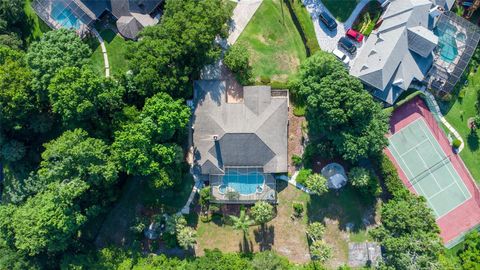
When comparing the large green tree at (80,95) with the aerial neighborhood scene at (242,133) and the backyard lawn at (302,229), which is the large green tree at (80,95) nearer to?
the aerial neighborhood scene at (242,133)

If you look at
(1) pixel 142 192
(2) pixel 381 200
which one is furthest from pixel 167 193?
(2) pixel 381 200

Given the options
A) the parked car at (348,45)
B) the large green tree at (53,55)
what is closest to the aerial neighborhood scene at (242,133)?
the parked car at (348,45)

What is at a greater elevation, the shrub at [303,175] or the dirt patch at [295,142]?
the dirt patch at [295,142]

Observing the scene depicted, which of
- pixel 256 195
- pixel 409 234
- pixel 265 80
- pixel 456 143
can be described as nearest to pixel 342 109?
pixel 265 80

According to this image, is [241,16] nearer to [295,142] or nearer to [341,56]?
[341,56]

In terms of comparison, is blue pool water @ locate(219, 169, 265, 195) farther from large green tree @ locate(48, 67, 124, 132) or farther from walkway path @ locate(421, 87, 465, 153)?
walkway path @ locate(421, 87, 465, 153)
